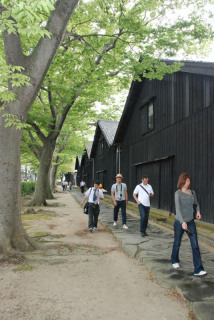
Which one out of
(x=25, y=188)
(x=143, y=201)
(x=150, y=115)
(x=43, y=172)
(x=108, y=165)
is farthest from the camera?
(x=25, y=188)

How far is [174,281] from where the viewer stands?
4035 millimetres

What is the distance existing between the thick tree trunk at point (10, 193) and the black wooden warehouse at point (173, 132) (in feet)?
18.7

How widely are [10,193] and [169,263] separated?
357cm

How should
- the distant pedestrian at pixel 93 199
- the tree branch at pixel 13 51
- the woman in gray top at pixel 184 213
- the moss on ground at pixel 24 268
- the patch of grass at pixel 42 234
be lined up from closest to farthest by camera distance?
1. the woman in gray top at pixel 184 213
2. the moss on ground at pixel 24 268
3. the tree branch at pixel 13 51
4. the patch of grass at pixel 42 234
5. the distant pedestrian at pixel 93 199

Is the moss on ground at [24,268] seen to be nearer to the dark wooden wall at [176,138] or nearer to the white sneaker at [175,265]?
the white sneaker at [175,265]

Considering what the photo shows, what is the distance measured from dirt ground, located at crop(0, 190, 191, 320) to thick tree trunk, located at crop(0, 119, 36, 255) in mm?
494

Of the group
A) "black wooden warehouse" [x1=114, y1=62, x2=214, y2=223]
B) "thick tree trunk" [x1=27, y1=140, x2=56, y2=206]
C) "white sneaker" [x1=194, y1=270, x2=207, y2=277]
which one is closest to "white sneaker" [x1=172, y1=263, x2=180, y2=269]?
"white sneaker" [x1=194, y1=270, x2=207, y2=277]

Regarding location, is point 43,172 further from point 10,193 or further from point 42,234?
point 10,193

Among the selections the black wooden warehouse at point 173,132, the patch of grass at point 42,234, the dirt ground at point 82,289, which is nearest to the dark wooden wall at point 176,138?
the black wooden warehouse at point 173,132

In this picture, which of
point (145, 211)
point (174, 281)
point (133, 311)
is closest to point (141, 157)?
point (145, 211)

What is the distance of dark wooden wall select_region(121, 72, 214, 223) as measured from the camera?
8.03 meters

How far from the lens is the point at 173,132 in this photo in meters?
10.5

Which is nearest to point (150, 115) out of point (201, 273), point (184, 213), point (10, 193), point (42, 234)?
point (42, 234)

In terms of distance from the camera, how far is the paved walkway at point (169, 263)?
3.29 meters
